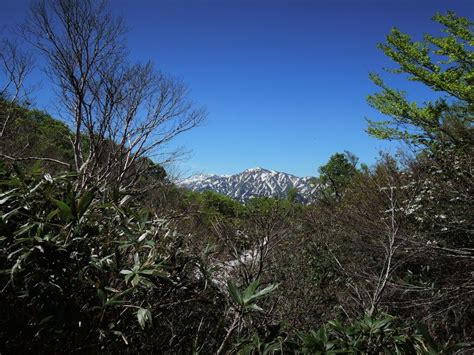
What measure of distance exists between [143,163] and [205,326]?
9.87m

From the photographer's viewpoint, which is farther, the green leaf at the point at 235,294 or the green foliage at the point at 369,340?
the green leaf at the point at 235,294

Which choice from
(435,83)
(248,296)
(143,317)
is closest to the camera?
(143,317)

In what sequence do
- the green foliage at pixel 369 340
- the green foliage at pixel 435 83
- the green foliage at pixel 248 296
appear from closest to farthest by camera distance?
the green foliage at pixel 369 340, the green foliage at pixel 248 296, the green foliage at pixel 435 83

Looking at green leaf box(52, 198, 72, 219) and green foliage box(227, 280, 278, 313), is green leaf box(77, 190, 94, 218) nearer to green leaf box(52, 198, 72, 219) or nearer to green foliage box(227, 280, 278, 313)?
green leaf box(52, 198, 72, 219)

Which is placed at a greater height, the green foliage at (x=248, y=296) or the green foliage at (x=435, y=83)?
the green foliage at (x=435, y=83)

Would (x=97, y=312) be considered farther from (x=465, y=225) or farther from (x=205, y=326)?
(x=465, y=225)

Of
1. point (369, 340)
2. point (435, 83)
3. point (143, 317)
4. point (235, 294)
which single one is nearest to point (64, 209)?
point (143, 317)

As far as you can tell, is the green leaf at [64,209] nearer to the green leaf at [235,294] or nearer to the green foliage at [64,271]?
the green foliage at [64,271]

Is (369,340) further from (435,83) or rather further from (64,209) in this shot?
(435,83)

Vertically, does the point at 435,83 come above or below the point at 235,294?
above

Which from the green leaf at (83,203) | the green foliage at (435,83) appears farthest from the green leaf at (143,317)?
the green foliage at (435,83)

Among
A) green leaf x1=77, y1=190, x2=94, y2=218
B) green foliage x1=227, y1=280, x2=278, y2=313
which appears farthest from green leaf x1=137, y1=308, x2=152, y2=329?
green leaf x1=77, y1=190, x2=94, y2=218

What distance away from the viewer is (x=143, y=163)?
37.0 ft

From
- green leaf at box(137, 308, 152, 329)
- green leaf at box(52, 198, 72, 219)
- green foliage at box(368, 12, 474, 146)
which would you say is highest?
green foliage at box(368, 12, 474, 146)
